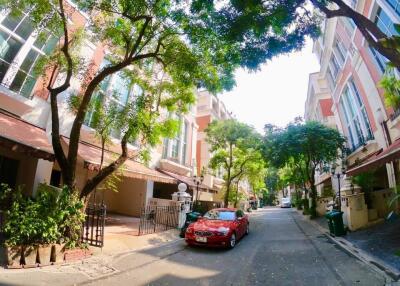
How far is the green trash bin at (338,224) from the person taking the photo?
39.7ft

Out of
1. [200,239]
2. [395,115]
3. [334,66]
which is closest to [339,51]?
[334,66]

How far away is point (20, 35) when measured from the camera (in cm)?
1058

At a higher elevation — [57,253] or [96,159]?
[96,159]

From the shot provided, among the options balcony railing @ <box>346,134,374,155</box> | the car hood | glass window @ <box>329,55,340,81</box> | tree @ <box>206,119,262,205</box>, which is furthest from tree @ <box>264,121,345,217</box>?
the car hood

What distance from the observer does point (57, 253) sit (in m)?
7.16

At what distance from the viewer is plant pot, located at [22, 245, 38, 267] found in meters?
6.54

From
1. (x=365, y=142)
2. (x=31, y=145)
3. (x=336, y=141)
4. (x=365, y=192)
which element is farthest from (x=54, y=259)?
(x=336, y=141)

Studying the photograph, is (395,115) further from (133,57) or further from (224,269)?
(133,57)

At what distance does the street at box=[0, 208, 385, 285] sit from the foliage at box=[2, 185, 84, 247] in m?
0.79

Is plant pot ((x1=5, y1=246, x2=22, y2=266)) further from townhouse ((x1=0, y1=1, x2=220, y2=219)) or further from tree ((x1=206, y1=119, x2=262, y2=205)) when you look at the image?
tree ((x1=206, y1=119, x2=262, y2=205))

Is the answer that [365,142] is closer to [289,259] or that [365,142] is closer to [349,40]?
[349,40]

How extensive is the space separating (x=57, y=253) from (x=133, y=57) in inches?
224

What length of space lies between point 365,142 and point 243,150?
1007 cm

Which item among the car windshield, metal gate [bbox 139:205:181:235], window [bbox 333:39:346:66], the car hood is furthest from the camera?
window [bbox 333:39:346:66]
